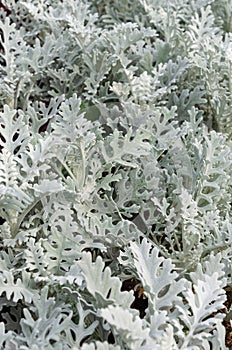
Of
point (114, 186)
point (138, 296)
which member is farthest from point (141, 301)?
point (114, 186)

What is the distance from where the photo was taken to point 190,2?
67.5 inches

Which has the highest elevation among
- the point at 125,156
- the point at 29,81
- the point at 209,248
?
the point at 29,81

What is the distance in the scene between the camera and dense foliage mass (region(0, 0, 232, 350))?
2.92 feet

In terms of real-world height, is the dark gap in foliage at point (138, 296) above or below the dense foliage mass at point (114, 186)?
below

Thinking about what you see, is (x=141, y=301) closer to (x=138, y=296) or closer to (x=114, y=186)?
(x=138, y=296)

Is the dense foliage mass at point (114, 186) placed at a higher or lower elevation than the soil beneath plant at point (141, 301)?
higher

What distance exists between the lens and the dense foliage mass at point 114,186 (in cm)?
89

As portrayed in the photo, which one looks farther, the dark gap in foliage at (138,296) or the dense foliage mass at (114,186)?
the dark gap in foliage at (138,296)

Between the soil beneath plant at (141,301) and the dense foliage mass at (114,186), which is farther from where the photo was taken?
→ the soil beneath plant at (141,301)

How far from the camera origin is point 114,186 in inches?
48.4

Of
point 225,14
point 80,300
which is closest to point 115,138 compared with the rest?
point 80,300

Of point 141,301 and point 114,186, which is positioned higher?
point 114,186

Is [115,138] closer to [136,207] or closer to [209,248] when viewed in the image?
[136,207]

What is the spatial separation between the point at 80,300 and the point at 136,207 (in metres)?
0.23
